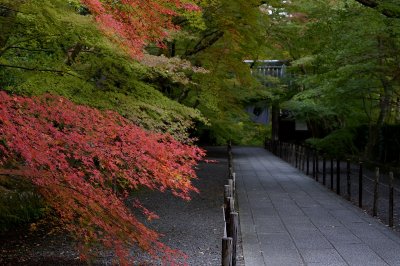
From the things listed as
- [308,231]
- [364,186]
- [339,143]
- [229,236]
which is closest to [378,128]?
[339,143]

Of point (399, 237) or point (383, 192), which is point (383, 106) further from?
point (399, 237)

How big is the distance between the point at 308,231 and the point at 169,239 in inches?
94.6

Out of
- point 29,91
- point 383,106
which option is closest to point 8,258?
point 29,91

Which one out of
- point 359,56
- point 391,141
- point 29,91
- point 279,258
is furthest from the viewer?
point 391,141

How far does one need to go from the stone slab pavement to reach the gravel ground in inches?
22.9

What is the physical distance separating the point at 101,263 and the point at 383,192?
31.5 feet

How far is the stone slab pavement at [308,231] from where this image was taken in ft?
22.0

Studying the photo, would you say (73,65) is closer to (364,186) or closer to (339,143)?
(364,186)

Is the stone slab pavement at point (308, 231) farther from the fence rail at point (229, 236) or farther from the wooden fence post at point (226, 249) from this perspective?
the wooden fence post at point (226, 249)

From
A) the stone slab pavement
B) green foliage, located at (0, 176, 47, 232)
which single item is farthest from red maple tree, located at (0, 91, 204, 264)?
green foliage, located at (0, 176, 47, 232)

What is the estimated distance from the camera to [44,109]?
17.5 feet

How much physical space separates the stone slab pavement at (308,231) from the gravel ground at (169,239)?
1.91 feet

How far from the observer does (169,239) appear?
8.32m

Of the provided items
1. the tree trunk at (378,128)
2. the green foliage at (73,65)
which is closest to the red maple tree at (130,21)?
the green foliage at (73,65)
